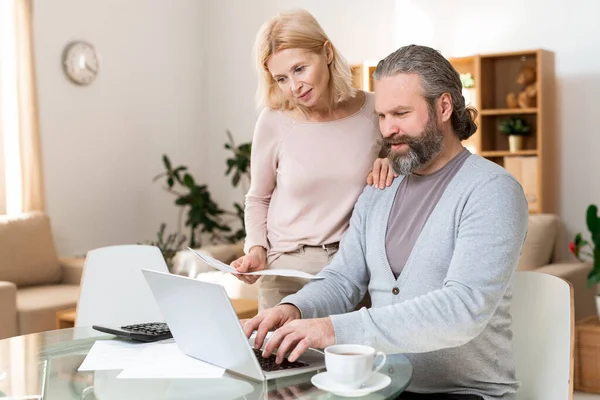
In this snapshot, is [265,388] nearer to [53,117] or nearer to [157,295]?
[157,295]

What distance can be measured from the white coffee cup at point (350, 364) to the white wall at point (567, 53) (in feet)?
13.6

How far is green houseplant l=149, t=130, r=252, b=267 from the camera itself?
19.9 feet

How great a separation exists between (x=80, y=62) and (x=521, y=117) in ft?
9.95

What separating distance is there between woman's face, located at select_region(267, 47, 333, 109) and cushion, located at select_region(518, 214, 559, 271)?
2.88m

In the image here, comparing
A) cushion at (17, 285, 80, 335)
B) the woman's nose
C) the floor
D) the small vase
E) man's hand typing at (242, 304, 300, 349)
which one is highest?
the woman's nose

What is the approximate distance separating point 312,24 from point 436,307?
0.99 metres

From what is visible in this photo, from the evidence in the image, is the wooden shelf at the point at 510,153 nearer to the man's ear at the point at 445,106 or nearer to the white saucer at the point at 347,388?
the man's ear at the point at 445,106

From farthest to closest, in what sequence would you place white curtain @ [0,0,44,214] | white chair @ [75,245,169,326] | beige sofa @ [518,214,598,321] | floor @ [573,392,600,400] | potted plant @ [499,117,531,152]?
white curtain @ [0,0,44,214] < potted plant @ [499,117,531,152] < beige sofa @ [518,214,598,321] < floor @ [573,392,600,400] < white chair @ [75,245,169,326]

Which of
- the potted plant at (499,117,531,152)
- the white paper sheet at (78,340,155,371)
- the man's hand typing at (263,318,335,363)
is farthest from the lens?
the potted plant at (499,117,531,152)

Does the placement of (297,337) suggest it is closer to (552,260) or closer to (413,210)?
(413,210)

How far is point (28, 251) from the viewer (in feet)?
17.1

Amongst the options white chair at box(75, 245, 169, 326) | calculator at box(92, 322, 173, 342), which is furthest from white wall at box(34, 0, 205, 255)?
calculator at box(92, 322, 173, 342)

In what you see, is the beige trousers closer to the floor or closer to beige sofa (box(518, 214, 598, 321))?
the floor

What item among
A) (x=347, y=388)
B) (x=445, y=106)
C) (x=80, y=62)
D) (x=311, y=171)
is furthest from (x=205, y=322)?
(x=80, y=62)
